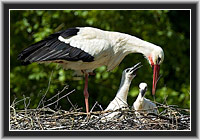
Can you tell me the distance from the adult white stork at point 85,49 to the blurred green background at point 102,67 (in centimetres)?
210

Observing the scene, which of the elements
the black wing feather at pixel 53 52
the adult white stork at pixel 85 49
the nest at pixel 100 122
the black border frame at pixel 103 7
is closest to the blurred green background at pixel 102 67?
the adult white stork at pixel 85 49

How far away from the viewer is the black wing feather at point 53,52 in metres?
5.01

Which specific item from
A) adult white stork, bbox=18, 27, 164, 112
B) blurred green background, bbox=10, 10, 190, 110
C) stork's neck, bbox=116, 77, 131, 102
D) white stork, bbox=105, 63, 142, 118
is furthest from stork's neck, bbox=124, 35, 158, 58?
blurred green background, bbox=10, 10, 190, 110

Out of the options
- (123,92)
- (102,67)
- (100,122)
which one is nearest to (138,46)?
(123,92)

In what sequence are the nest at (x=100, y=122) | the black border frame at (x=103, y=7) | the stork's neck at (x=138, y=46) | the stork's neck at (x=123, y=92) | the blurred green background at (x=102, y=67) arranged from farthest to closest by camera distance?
1. the blurred green background at (x=102, y=67)
2. the stork's neck at (x=138, y=46)
3. the stork's neck at (x=123, y=92)
4. the nest at (x=100, y=122)
5. the black border frame at (x=103, y=7)

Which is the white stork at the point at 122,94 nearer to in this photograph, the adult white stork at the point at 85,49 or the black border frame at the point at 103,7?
Answer: the adult white stork at the point at 85,49

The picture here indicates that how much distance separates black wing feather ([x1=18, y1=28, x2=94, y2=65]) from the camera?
5.01 m

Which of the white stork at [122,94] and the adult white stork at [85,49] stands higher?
the adult white stork at [85,49]

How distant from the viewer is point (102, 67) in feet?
25.4

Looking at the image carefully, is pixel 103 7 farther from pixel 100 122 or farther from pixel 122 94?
pixel 100 122

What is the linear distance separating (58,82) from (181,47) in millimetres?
2334

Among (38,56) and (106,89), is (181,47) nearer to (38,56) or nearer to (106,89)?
(106,89)

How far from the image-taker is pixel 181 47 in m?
8.69

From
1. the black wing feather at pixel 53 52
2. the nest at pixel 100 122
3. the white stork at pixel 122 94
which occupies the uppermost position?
the black wing feather at pixel 53 52
